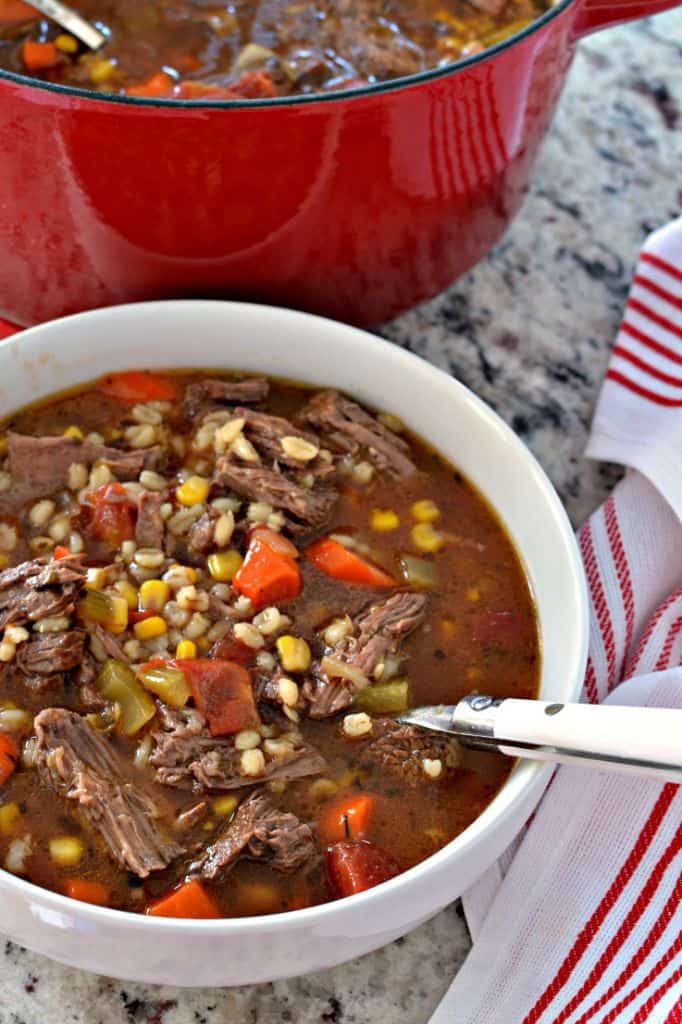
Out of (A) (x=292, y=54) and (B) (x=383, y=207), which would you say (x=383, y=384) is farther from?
(A) (x=292, y=54)

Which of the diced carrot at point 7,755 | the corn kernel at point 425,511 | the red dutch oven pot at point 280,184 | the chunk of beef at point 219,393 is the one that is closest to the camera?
the diced carrot at point 7,755

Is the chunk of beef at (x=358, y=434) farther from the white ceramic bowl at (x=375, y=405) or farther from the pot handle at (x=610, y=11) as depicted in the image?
the pot handle at (x=610, y=11)

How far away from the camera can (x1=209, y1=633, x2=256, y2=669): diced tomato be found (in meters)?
2.53

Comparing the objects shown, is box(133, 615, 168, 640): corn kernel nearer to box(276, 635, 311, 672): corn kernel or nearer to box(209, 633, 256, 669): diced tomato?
box(209, 633, 256, 669): diced tomato

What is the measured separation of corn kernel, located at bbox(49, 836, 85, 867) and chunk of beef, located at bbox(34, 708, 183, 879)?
0.14 ft

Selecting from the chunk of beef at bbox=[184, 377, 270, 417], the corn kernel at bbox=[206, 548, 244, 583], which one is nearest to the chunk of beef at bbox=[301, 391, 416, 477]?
the chunk of beef at bbox=[184, 377, 270, 417]

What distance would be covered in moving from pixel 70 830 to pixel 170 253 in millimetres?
1202

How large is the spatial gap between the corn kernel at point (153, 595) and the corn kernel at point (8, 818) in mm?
463

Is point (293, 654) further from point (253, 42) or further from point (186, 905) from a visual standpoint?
point (253, 42)

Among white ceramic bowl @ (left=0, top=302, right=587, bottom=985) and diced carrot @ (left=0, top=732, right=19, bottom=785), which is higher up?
white ceramic bowl @ (left=0, top=302, right=587, bottom=985)

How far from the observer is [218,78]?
3111mm

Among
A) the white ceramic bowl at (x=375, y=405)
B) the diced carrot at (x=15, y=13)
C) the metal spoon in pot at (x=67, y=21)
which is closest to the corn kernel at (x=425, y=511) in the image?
the white ceramic bowl at (x=375, y=405)

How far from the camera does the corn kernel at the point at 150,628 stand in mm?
2535

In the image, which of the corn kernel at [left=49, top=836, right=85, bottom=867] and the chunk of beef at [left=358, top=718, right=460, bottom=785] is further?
the chunk of beef at [left=358, top=718, right=460, bottom=785]
